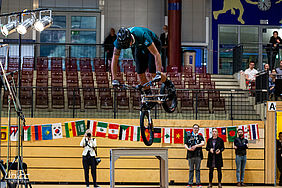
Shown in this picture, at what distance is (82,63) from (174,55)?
3427 millimetres

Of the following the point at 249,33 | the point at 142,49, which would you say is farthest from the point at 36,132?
the point at 249,33

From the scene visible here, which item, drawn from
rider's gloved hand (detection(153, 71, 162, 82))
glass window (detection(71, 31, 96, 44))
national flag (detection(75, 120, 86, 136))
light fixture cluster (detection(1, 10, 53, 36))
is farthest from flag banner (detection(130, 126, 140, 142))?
glass window (detection(71, 31, 96, 44))

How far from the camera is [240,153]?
12438mm

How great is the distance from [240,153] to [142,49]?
22.8 feet

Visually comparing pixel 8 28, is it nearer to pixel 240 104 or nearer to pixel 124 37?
pixel 124 37

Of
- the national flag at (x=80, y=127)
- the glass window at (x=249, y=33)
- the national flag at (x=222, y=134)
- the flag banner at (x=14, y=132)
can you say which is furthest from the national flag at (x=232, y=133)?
the glass window at (x=249, y=33)

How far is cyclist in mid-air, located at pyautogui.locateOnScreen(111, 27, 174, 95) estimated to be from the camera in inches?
231

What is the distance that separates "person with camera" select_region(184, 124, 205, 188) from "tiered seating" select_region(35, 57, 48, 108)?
13.2ft

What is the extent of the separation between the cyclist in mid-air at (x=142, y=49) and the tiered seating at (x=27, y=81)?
6672mm

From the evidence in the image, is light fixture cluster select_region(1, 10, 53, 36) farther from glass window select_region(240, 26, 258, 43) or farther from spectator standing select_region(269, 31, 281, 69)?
glass window select_region(240, 26, 258, 43)

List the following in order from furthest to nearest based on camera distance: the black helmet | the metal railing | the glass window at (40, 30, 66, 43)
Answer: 1. the glass window at (40, 30, 66, 43)
2. the metal railing
3. the black helmet

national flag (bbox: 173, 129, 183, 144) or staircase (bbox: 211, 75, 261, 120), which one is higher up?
staircase (bbox: 211, 75, 261, 120)

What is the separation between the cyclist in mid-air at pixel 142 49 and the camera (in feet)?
19.2

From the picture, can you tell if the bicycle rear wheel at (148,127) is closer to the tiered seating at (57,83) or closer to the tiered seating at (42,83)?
the tiered seating at (57,83)
